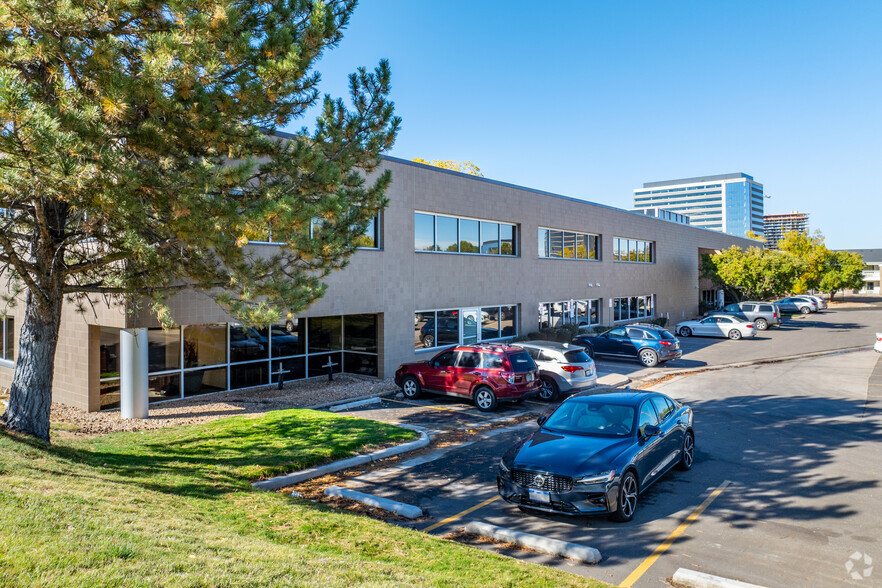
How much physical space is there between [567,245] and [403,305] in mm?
12649

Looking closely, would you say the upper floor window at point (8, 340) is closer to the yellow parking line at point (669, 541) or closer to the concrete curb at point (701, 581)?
the yellow parking line at point (669, 541)

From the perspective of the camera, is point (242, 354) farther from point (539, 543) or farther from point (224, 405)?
point (539, 543)

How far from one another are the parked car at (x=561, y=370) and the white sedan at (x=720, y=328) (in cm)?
1989

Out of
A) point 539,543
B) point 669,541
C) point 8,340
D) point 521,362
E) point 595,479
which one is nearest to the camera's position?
point 539,543

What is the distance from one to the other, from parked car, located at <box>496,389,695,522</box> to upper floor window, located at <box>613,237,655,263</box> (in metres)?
25.7

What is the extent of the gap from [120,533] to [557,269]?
24.3 meters

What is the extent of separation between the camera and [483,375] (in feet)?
48.7

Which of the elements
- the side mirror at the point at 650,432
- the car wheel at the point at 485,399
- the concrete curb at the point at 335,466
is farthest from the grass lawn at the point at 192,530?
the car wheel at the point at 485,399

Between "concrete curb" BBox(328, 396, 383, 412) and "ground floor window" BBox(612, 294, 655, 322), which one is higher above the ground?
"ground floor window" BBox(612, 294, 655, 322)

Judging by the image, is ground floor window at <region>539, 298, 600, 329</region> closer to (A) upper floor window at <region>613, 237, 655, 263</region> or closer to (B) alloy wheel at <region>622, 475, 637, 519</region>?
(A) upper floor window at <region>613, 237, 655, 263</region>

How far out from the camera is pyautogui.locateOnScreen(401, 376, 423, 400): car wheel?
1642 centimetres

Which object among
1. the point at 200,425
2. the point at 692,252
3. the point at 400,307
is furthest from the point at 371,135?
the point at 692,252

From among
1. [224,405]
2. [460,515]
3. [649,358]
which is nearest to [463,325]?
[649,358]

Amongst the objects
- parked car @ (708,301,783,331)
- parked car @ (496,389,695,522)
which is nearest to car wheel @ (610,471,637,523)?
parked car @ (496,389,695,522)
